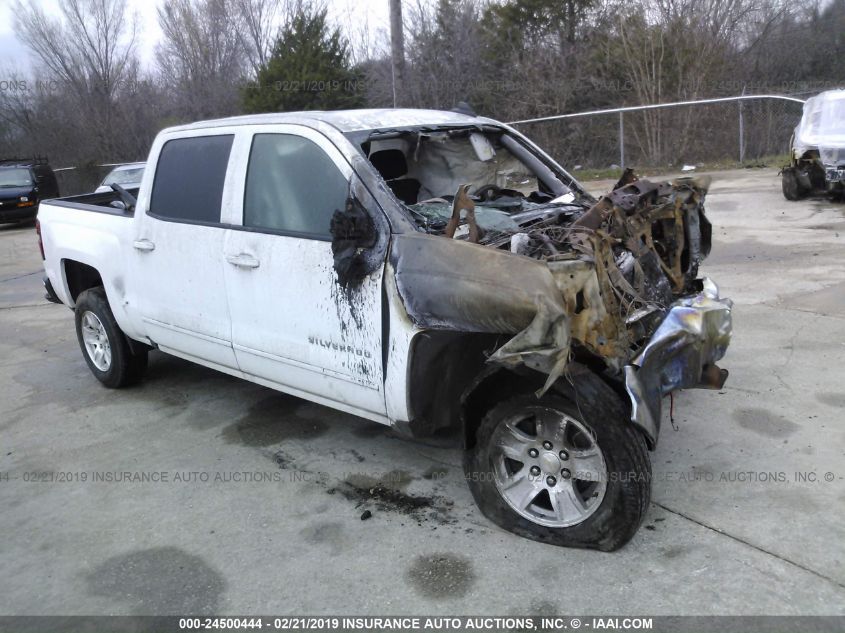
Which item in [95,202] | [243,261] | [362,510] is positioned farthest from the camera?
[95,202]

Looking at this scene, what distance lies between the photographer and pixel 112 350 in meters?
5.48

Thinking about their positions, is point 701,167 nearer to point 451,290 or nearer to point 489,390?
point 489,390

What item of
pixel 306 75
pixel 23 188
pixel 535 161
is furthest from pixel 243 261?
pixel 306 75

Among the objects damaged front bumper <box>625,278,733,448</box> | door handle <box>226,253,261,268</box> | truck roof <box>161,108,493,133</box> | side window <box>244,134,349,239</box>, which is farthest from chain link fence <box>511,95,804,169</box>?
door handle <box>226,253,261,268</box>

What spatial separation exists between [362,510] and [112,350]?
2.81 meters

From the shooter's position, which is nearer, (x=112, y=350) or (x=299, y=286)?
(x=299, y=286)

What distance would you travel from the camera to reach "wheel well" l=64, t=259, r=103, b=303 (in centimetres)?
583

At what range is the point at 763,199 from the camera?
11.6m

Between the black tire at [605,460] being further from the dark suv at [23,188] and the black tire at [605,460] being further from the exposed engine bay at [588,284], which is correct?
the dark suv at [23,188]

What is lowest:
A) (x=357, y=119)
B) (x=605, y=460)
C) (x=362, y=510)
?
(x=362, y=510)

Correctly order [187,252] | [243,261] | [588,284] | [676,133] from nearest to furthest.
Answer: [588,284] < [243,261] < [187,252] < [676,133]

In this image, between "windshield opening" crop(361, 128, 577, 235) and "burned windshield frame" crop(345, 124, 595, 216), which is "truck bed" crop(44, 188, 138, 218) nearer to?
"windshield opening" crop(361, 128, 577, 235)

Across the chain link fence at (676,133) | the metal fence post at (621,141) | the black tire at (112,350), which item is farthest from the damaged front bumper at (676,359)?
the metal fence post at (621,141)

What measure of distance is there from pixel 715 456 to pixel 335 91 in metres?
25.0
